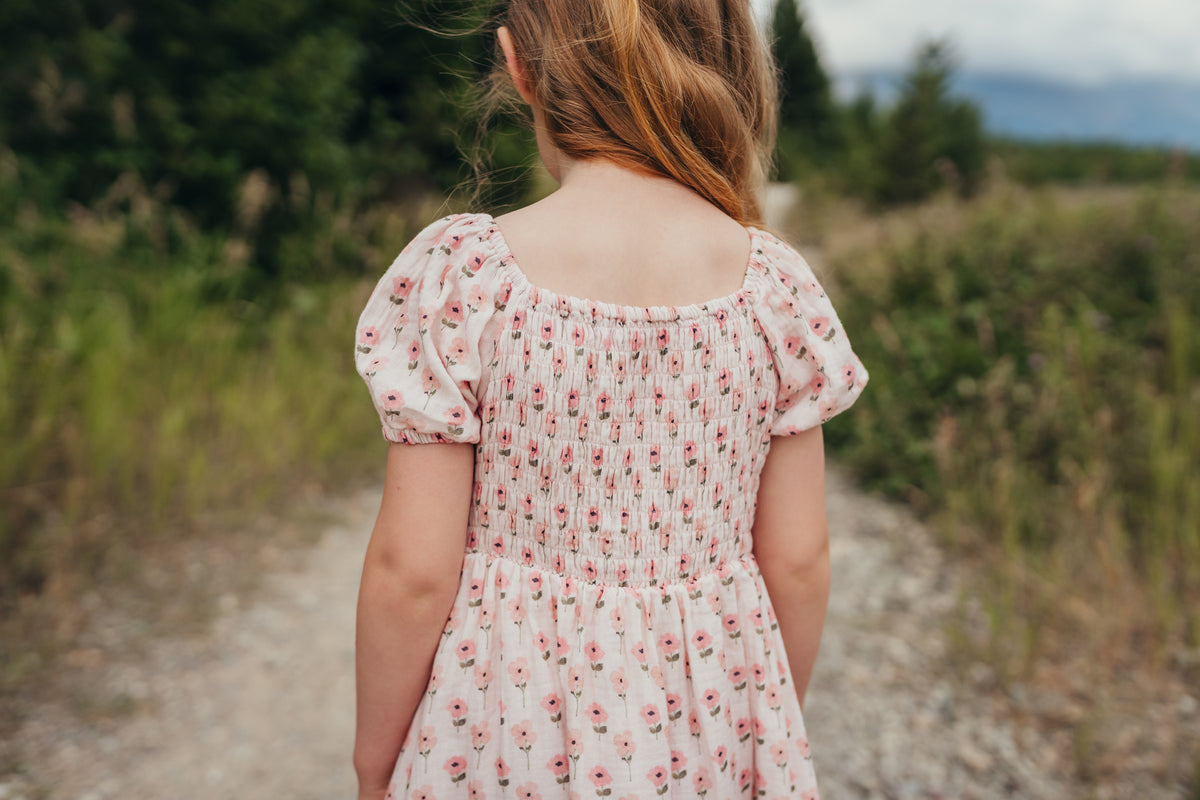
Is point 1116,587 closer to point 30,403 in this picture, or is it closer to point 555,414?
point 555,414

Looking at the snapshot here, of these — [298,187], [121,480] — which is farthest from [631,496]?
[298,187]

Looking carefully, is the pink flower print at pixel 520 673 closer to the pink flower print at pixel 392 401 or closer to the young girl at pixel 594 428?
the young girl at pixel 594 428

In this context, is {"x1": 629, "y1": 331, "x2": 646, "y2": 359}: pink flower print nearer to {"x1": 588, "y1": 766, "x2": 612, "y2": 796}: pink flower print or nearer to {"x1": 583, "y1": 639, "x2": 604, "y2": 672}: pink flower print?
{"x1": 583, "y1": 639, "x2": 604, "y2": 672}: pink flower print

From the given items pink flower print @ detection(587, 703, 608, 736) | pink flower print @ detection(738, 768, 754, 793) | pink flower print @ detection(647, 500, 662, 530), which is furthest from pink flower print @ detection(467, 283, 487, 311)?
pink flower print @ detection(738, 768, 754, 793)

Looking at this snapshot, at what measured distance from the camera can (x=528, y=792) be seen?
115 cm

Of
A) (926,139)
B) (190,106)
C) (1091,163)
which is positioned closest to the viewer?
(190,106)

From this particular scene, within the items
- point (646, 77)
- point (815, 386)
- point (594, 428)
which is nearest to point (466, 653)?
point (594, 428)

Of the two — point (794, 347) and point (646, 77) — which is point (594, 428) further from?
point (646, 77)

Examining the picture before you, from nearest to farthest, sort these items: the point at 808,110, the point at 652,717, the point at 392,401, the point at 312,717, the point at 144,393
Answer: the point at 392,401
the point at 652,717
the point at 312,717
the point at 144,393
the point at 808,110

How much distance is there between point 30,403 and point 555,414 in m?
2.77

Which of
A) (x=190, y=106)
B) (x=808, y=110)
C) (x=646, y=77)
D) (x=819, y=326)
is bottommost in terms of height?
(x=819, y=326)

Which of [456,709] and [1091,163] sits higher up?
[1091,163]

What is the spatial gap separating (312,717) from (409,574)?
5.85 ft

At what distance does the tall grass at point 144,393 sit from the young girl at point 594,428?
83.8 inches
